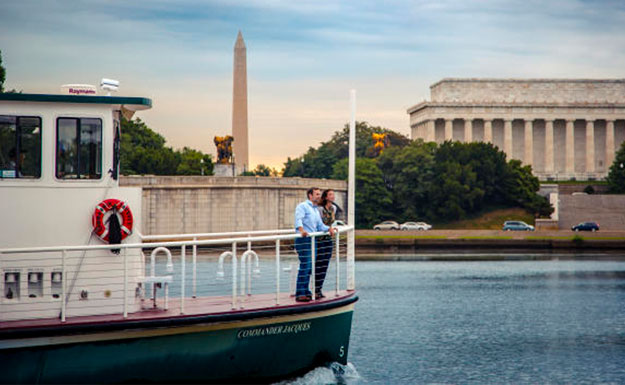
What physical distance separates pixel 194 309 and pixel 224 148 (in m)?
74.2

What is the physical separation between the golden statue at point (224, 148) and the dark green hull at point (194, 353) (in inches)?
2835

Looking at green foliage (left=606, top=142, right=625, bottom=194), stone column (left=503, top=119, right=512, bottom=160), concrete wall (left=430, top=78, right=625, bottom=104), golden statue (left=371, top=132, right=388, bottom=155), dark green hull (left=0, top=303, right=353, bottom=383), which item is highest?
concrete wall (left=430, top=78, right=625, bottom=104)

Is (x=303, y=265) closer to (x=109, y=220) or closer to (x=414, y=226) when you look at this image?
(x=109, y=220)

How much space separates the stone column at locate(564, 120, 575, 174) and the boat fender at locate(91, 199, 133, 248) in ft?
427

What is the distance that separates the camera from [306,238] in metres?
16.0

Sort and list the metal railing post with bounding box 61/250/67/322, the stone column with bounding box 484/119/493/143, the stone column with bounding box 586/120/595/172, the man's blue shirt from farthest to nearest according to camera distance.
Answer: the stone column with bounding box 586/120/595/172 < the stone column with bounding box 484/119/493/143 < the man's blue shirt < the metal railing post with bounding box 61/250/67/322

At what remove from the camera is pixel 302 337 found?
15.7 meters

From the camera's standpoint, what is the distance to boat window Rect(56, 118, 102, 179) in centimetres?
1419

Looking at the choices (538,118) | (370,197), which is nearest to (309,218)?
(370,197)

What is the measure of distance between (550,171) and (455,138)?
1451 cm

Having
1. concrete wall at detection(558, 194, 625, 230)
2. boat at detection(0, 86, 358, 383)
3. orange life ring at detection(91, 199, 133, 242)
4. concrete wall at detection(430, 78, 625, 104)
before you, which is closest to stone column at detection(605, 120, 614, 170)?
concrete wall at detection(430, 78, 625, 104)

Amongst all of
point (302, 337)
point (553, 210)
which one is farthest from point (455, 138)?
point (302, 337)

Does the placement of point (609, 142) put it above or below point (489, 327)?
above

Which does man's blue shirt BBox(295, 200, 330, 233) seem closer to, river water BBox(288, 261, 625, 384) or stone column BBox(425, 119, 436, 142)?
river water BBox(288, 261, 625, 384)
